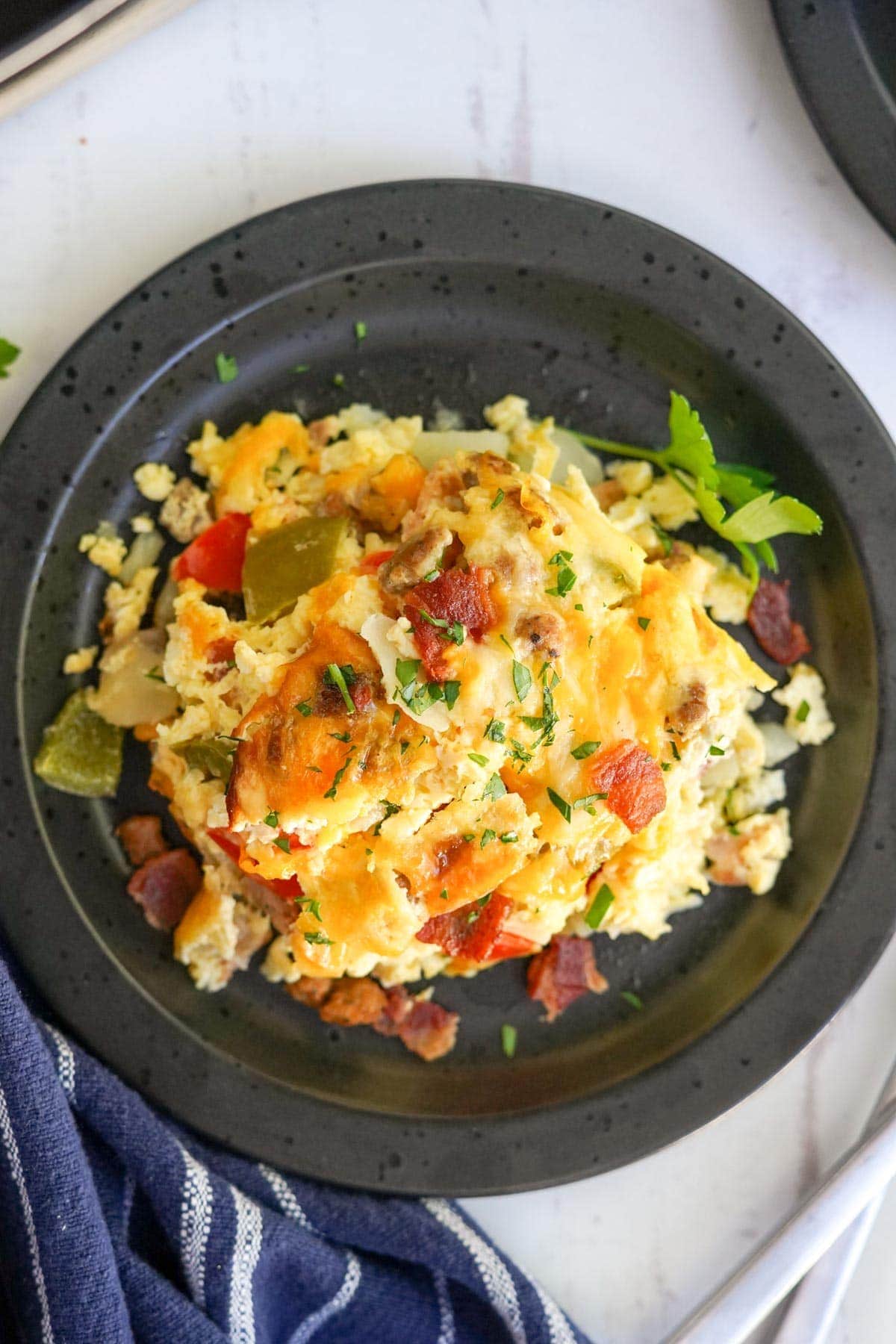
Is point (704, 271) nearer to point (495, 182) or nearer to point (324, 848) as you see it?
point (495, 182)

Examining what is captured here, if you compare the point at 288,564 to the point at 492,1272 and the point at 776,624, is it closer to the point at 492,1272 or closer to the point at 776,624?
the point at 776,624

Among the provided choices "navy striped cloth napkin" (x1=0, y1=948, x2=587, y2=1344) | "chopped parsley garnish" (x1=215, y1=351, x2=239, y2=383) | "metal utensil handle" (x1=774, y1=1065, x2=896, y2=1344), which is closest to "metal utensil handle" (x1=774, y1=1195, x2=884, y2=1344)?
"metal utensil handle" (x1=774, y1=1065, x2=896, y2=1344)

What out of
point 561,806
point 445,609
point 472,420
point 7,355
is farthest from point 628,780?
point 7,355

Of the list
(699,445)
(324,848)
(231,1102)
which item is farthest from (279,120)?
(231,1102)

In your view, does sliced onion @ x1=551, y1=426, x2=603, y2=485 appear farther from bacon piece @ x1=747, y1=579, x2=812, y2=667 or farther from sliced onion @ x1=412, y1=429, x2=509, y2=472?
bacon piece @ x1=747, y1=579, x2=812, y2=667

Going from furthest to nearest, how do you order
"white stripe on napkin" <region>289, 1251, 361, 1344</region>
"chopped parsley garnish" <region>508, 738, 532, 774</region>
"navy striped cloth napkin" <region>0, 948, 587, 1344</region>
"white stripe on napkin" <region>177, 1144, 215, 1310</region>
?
"white stripe on napkin" <region>289, 1251, 361, 1344</region>
"white stripe on napkin" <region>177, 1144, 215, 1310</region>
"navy striped cloth napkin" <region>0, 948, 587, 1344</region>
"chopped parsley garnish" <region>508, 738, 532, 774</region>

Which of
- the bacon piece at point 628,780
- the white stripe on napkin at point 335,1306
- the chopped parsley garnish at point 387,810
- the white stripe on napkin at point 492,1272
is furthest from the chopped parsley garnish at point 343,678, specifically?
the white stripe on napkin at point 335,1306
